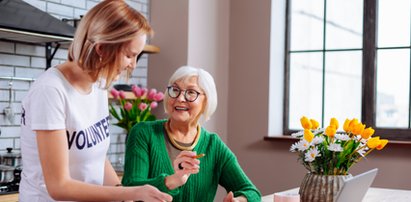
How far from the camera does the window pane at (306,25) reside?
4520 mm

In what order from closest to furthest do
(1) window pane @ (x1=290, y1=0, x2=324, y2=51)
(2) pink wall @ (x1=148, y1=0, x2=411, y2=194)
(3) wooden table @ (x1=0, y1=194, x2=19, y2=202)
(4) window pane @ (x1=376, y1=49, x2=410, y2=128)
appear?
(3) wooden table @ (x1=0, y1=194, x2=19, y2=202) → (4) window pane @ (x1=376, y1=49, x2=410, y2=128) → (2) pink wall @ (x1=148, y1=0, x2=411, y2=194) → (1) window pane @ (x1=290, y1=0, x2=324, y2=51)

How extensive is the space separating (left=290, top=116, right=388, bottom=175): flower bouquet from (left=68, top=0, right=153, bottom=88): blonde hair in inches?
31.3

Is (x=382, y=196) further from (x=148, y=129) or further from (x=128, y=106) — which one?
(x=128, y=106)

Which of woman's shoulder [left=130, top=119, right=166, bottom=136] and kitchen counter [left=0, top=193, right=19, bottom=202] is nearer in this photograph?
woman's shoulder [left=130, top=119, right=166, bottom=136]

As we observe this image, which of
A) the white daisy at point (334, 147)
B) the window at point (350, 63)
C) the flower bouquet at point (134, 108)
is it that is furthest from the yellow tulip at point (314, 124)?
the window at point (350, 63)

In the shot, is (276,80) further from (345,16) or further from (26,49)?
(26,49)

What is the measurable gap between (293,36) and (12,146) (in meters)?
2.23

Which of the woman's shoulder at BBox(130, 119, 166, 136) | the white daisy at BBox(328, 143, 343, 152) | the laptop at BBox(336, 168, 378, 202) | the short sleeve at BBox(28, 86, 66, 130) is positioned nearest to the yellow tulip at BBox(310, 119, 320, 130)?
the white daisy at BBox(328, 143, 343, 152)

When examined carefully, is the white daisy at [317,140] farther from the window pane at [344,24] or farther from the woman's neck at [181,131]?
the window pane at [344,24]

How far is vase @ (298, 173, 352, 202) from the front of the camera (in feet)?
7.23

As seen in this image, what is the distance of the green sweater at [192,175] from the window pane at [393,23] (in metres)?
2.17

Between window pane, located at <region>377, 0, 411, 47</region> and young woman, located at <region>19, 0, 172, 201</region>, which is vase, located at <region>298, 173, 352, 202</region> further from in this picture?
window pane, located at <region>377, 0, 411, 47</region>

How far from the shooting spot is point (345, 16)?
14.5 feet

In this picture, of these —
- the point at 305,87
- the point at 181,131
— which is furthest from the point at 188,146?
the point at 305,87
